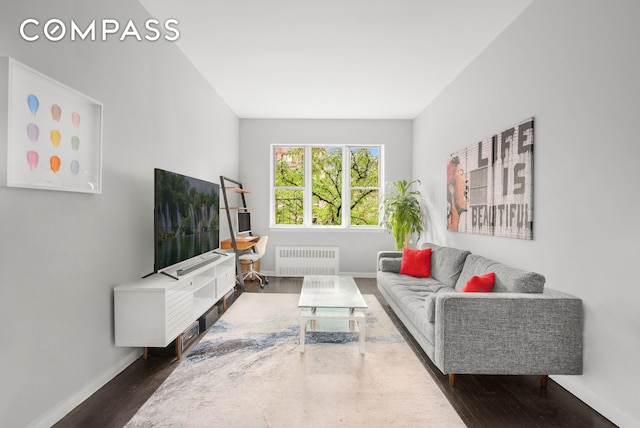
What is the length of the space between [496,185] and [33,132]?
3644mm

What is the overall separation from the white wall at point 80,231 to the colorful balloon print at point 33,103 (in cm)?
21

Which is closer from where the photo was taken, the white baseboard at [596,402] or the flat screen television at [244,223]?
the white baseboard at [596,402]

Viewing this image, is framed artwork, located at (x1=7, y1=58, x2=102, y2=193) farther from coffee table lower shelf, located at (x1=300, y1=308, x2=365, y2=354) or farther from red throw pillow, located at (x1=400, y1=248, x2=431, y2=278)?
red throw pillow, located at (x1=400, y1=248, x2=431, y2=278)

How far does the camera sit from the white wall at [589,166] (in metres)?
2.06

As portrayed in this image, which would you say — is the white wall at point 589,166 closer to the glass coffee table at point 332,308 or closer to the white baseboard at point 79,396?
the glass coffee table at point 332,308

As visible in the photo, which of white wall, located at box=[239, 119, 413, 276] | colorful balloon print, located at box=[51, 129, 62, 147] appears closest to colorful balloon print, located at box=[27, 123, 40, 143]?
→ colorful balloon print, located at box=[51, 129, 62, 147]

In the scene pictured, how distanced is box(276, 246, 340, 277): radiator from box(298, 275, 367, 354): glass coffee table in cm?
226

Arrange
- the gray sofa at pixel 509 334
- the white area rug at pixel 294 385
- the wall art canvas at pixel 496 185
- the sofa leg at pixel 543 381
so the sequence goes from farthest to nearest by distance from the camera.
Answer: the wall art canvas at pixel 496 185
the sofa leg at pixel 543 381
the gray sofa at pixel 509 334
the white area rug at pixel 294 385

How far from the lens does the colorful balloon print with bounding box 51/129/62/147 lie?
6.60 feet

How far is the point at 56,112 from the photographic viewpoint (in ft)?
6.66

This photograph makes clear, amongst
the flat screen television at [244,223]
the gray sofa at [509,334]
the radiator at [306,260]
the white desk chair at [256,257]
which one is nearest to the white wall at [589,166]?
the gray sofa at [509,334]

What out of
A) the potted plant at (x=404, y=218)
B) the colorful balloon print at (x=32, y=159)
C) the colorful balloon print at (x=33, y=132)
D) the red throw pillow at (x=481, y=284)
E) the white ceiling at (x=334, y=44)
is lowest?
the red throw pillow at (x=481, y=284)

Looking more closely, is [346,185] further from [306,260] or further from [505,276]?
[505,276]

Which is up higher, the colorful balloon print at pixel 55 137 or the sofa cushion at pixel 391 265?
the colorful balloon print at pixel 55 137
